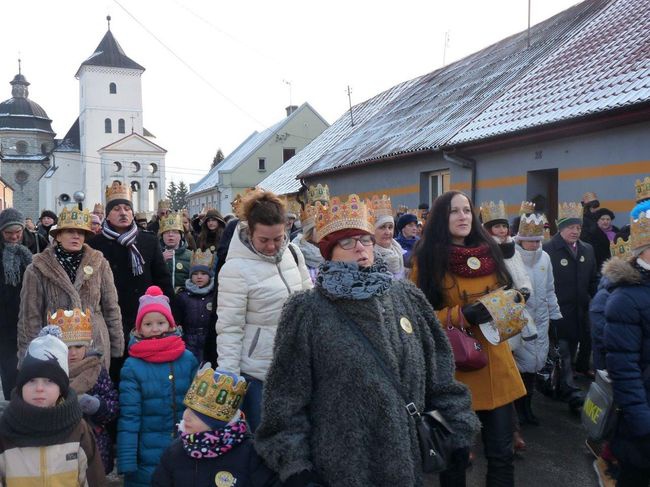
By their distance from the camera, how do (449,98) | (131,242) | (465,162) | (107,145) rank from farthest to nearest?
(107,145)
(449,98)
(465,162)
(131,242)

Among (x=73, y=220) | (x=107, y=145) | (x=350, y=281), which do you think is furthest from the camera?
(x=107, y=145)

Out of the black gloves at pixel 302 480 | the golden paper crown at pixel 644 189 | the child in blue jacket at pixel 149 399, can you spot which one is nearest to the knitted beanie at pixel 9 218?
the child in blue jacket at pixel 149 399

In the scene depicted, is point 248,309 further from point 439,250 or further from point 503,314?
point 503,314

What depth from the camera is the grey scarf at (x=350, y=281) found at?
2674mm

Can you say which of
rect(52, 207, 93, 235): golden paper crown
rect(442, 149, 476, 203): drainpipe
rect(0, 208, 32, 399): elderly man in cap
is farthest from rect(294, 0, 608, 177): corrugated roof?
rect(52, 207, 93, 235): golden paper crown

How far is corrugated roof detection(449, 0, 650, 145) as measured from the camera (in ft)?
36.9

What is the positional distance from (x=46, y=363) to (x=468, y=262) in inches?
97.6

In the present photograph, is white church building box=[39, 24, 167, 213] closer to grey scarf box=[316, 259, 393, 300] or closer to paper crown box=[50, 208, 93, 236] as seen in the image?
paper crown box=[50, 208, 93, 236]

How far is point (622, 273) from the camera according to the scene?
3.62 meters

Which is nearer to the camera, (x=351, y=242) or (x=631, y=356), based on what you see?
(x=351, y=242)

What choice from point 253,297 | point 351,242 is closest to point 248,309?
point 253,297

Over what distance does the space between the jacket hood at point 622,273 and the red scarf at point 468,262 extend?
70 centimetres

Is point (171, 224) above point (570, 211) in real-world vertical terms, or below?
below

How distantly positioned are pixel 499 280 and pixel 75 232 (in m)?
3.21
